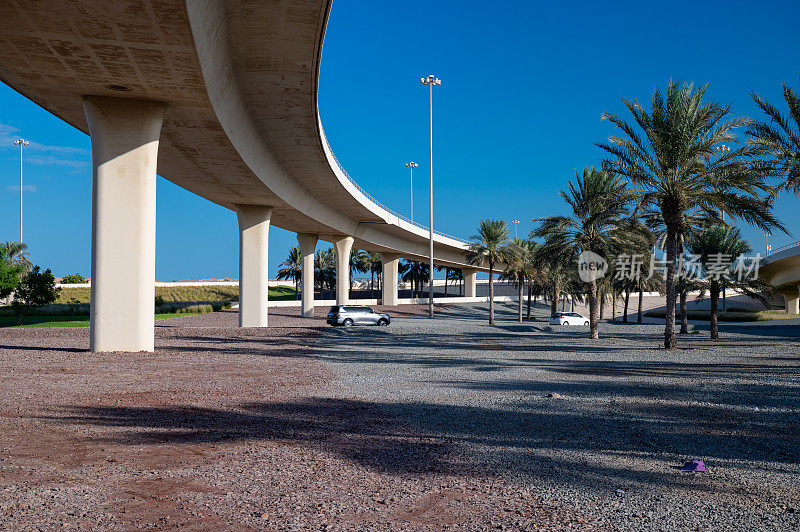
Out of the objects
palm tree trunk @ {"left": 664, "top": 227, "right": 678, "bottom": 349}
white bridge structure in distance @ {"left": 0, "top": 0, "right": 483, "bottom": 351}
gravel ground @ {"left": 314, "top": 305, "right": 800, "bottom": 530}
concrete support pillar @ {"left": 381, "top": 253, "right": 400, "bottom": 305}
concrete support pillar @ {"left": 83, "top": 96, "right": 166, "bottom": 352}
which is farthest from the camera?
concrete support pillar @ {"left": 381, "top": 253, "right": 400, "bottom": 305}

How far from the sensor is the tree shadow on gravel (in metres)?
6.70

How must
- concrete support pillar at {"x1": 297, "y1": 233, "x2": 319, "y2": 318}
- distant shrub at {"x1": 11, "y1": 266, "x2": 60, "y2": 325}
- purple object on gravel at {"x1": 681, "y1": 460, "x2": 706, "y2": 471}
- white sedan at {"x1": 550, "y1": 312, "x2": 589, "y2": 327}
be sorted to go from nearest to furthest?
1. purple object on gravel at {"x1": 681, "y1": 460, "x2": 706, "y2": 471}
2. distant shrub at {"x1": 11, "y1": 266, "x2": 60, "y2": 325}
3. white sedan at {"x1": 550, "y1": 312, "x2": 589, "y2": 327}
4. concrete support pillar at {"x1": 297, "y1": 233, "x2": 319, "y2": 318}

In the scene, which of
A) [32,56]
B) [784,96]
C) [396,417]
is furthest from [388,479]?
[784,96]

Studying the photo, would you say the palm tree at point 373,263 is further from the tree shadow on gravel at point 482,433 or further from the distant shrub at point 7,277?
the tree shadow on gravel at point 482,433

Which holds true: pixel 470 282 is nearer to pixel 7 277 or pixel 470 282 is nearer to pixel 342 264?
pixel 342 264

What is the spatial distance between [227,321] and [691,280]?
2745 cm

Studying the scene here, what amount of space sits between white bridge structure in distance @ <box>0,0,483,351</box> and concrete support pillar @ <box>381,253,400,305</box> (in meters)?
42.4

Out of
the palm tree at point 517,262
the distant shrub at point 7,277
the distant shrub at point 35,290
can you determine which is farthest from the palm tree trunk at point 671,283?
the distant shrub at point 7,277

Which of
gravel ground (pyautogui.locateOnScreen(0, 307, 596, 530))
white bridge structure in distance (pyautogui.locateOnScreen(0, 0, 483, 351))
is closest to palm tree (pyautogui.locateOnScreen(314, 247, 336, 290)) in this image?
white bridge structure in distance (pyautogui.locateOnScreen(0, 0, 483, 351))

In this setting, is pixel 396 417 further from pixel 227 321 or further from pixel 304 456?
pixel 227 321

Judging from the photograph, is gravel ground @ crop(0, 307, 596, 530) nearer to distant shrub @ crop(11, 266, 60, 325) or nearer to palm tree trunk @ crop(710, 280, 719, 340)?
palm tree trunk @ crop(710, 280, 719, 340)

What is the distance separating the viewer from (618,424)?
892cm

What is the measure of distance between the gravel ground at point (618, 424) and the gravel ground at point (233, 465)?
461 mm

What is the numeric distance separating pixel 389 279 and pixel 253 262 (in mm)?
37907
